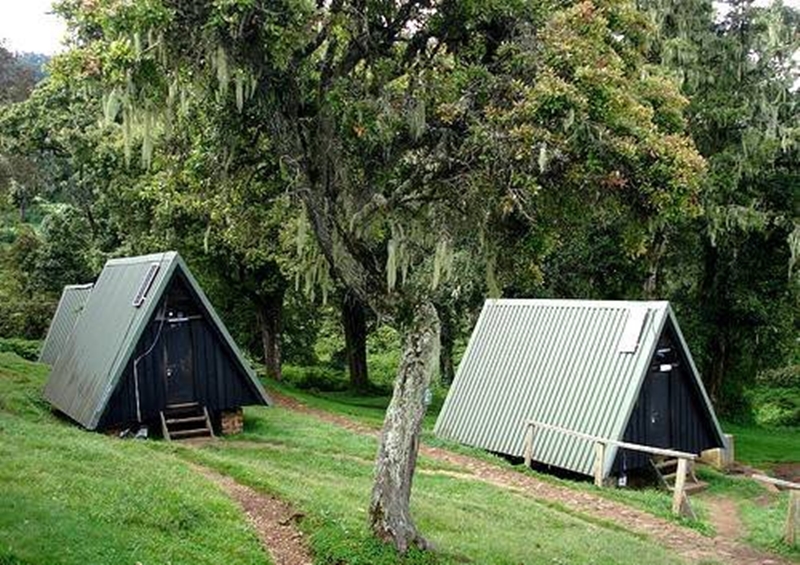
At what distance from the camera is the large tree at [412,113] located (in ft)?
34.0

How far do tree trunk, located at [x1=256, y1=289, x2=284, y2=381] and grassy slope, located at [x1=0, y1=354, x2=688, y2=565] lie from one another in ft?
56.6

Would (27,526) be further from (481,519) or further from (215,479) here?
(481,519)

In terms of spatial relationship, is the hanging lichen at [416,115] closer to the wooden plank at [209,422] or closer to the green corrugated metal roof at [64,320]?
Result: the wooden plank at [209,422]

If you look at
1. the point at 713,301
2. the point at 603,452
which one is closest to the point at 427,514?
the point at 603,452

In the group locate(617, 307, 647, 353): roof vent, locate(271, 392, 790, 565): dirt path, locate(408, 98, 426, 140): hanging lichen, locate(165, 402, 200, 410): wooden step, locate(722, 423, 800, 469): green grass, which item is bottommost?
locate(722, 423, 800, 469): green grass

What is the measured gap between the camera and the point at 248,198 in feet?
44.7

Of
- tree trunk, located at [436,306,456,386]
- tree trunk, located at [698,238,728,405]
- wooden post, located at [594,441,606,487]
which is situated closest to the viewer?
wooden post, located at [594,441,606,487]

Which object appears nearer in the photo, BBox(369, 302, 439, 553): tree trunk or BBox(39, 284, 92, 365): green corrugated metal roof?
BBox(369, 302, 439, 553): tree trunk

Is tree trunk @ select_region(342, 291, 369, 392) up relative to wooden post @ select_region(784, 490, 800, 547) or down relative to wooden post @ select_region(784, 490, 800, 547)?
up

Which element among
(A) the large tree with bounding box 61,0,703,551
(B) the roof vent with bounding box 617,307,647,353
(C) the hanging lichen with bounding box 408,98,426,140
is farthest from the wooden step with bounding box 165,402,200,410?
(C) the hanging lichen with bounding box 408,98,426,140

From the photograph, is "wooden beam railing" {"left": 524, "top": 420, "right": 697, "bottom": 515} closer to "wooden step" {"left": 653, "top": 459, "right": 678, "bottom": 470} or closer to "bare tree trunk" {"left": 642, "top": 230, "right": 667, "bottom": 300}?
"wooden step" {"left": 653, "top": 459, "right": 678, "bottom": 470}

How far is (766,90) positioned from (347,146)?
860 inches

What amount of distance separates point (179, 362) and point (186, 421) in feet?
5.24

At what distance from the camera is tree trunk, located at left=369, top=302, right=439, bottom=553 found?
37.4 ft
